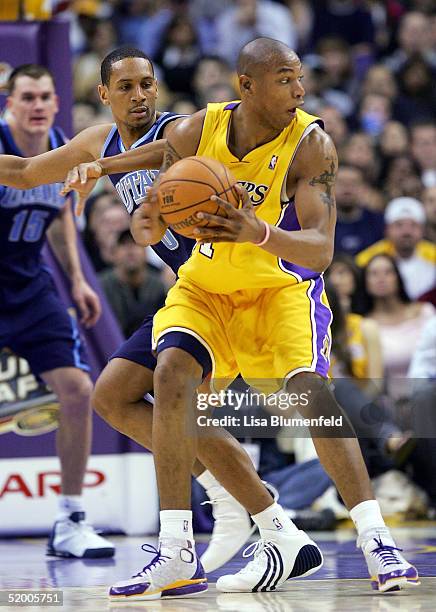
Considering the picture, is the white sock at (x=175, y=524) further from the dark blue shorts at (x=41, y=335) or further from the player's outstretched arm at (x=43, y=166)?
the dark blue shorts at (x=41, y=335)

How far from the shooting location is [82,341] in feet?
22.7

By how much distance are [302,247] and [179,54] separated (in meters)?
9.36

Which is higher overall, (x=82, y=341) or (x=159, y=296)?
(x=159, y=296)

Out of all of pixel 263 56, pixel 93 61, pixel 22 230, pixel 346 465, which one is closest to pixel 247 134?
pixel 263 56

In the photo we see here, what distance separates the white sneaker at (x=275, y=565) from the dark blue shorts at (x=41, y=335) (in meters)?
2.03

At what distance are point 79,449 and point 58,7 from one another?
2.88 m

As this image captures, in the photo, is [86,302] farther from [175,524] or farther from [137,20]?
[137,20]

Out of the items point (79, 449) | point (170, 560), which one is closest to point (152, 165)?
point (170, 560)

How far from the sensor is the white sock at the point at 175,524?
176 inches

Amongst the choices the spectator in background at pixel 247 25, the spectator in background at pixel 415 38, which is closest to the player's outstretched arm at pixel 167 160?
the spectator in background at pixel 247 25

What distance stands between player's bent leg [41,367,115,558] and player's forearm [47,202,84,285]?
68cm

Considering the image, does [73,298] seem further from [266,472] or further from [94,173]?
[94,173]

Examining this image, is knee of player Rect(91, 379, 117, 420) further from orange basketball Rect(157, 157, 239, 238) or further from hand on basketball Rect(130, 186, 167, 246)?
orange basketball Rect(157, 157, 239, 238)

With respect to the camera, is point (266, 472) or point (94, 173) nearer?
point (94, 173)
